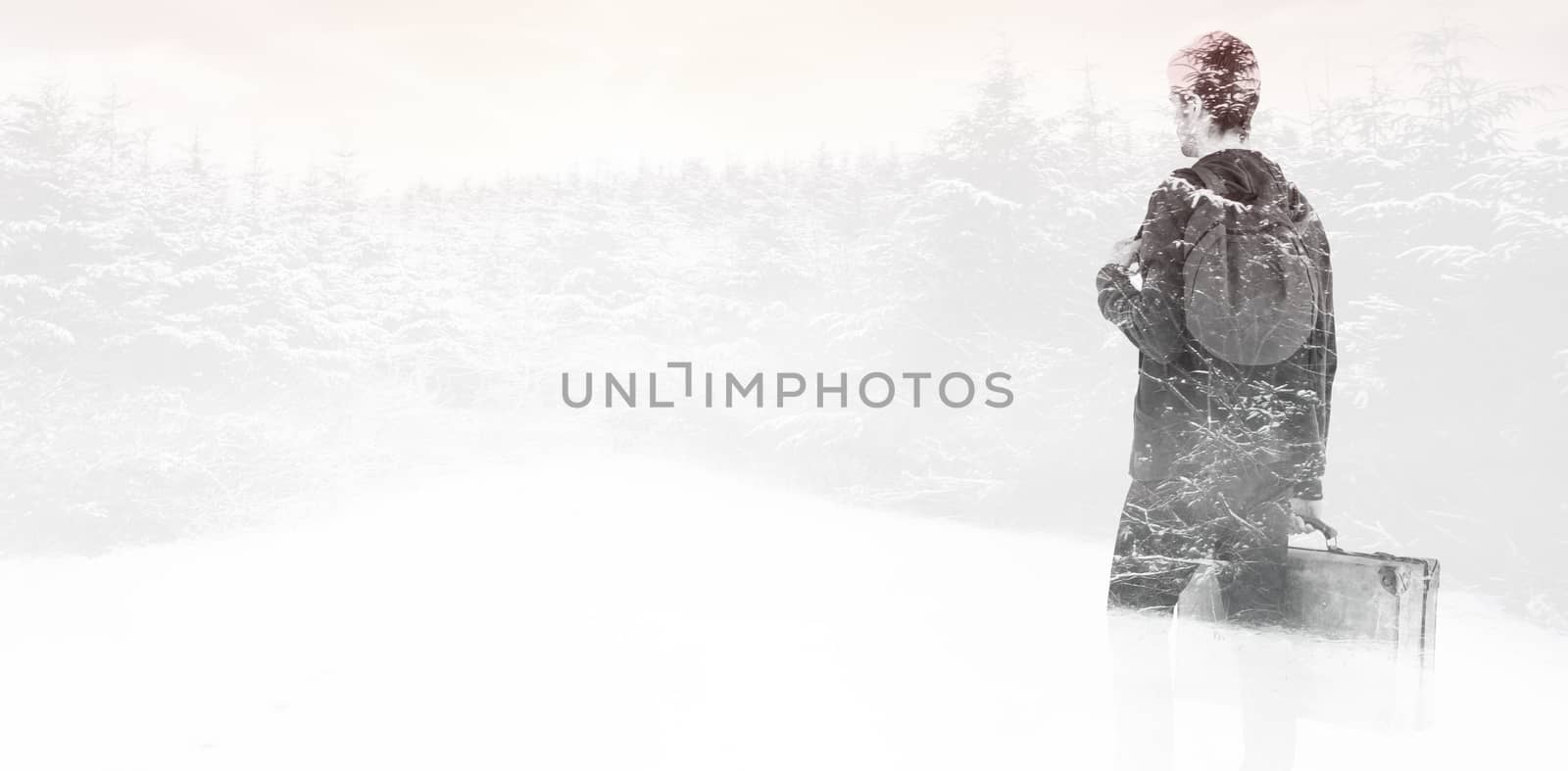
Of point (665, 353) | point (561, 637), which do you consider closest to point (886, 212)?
point (665, 353)

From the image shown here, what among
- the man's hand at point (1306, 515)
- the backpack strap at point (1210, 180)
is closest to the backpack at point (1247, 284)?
the backpack strap at point (1210, 180)

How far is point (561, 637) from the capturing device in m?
4.38

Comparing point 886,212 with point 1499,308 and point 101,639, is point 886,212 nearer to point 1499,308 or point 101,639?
point 1499,308

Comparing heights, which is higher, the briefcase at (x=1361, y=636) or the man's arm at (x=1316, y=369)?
the man's arm at (x=1316, y=369)

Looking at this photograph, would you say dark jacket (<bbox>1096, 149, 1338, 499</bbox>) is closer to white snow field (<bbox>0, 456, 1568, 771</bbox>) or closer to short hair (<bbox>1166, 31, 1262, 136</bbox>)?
short hair (<bbox>1166, 31, 1262, 136</bbox>)

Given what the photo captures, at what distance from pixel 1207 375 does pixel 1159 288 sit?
0.67 feet

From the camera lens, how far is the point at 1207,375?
1.88 metres

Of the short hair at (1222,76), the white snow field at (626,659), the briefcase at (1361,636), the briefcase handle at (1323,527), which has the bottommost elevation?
the white snow field at (626,659)

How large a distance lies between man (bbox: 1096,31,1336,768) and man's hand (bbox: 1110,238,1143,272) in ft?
0.08

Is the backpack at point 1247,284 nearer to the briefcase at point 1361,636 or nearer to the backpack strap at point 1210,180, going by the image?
the backpack strap at point 1210,180

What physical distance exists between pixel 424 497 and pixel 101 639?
5081mm

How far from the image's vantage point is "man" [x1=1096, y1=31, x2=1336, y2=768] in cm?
187

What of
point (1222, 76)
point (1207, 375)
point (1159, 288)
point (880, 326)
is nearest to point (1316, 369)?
point (1207, 375)

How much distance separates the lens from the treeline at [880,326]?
23.0ft
